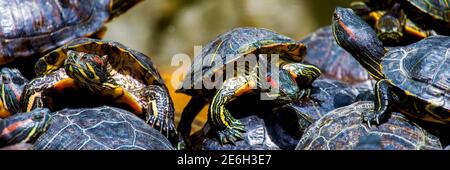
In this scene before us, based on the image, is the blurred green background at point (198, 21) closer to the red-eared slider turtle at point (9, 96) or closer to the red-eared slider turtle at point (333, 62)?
the red-eared slider turtle at point (333, 62)

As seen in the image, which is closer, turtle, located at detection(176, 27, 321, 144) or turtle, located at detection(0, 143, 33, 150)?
turtle, located at detection(0, 143, 33, 150)

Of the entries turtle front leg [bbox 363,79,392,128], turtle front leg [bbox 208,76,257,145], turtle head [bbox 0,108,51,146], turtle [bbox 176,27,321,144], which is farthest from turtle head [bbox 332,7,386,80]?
turtle head [bbox 0,108,51,146]

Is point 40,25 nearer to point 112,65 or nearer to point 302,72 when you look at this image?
point 112,65

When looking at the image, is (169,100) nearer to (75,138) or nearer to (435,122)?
(75,138)

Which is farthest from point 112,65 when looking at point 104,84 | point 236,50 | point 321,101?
point 321,101

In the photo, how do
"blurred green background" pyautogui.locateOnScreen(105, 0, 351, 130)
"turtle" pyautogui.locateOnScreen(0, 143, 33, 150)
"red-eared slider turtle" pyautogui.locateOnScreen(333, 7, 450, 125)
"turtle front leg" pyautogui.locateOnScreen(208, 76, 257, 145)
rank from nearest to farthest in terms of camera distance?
"turtle" pyautogui.locateOnScreen(0, 143, 33, 150), "red-eared slider turtle" pyautogui.locateOnScreen(333, 7, 450, 125), "turtle front leg" pyautogui.locateOnScreen(208, 76, 257, 145), "blurred green background" pyautogui.locateOnScreen(105, 0, 351, 130)

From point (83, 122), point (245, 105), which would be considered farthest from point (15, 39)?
point (245, 105)

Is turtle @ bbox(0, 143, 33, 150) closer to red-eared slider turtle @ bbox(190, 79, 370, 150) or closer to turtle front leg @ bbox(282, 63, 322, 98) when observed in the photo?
red-eared slider turtle @ bbox(190, 79, 370, 150)

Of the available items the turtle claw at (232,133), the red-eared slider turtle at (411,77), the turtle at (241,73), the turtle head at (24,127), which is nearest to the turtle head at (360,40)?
the red-eared slider turtle at (411,77)
